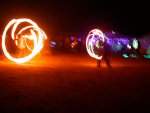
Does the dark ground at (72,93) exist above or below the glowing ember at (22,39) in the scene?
below

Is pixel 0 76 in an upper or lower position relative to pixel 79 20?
lower

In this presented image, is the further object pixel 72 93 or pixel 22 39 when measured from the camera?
pixel 22 39

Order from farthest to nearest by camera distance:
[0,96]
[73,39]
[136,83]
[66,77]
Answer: [73,39] < [66,77] < [136,83] < [0,96]

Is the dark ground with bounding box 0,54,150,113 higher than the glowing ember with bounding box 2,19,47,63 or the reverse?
the reverse

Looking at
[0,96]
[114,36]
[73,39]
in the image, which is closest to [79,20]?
[114,36]

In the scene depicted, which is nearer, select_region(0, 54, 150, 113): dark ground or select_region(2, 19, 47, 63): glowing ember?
select_region(0, 54, 150, 113): dark ground

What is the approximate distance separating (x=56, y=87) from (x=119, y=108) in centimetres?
311

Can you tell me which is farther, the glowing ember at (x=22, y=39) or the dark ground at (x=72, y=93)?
the glowing ember at (x=22, y=39)

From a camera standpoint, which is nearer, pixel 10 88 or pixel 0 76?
pixel 10 88

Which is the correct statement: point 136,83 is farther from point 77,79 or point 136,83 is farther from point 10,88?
point 10,88

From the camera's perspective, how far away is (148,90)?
36.7 ft

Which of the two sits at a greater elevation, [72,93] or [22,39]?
[22,39]

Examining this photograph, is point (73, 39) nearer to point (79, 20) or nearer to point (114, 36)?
point (114, 36)

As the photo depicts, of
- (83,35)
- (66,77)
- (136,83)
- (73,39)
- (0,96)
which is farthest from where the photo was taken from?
(83,35)
